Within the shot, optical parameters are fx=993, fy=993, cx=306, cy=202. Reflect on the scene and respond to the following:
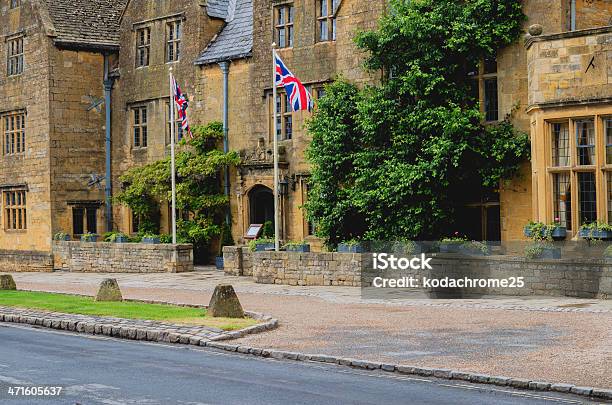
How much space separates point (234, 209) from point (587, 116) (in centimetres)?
1650

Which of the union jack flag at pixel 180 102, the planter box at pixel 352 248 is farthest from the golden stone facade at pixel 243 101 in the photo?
the planter box at pixel 352 248

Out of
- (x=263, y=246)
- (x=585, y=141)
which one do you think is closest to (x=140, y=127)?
(x=263, y=246)

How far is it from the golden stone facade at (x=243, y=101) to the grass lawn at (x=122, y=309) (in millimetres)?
8763

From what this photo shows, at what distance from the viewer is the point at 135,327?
17.5 m

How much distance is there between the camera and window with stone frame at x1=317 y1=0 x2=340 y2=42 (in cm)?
3244

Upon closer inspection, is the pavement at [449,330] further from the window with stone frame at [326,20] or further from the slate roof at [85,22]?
the slate roof at [85,22]

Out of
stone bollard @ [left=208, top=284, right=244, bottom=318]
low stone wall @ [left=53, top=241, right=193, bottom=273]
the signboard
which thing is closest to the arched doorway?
the signboard

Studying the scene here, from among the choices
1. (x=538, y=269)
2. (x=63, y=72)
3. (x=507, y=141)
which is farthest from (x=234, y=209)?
(x=538, y=269)

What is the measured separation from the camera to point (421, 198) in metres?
27.1

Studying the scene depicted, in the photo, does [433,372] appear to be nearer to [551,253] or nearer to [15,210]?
[551,253]

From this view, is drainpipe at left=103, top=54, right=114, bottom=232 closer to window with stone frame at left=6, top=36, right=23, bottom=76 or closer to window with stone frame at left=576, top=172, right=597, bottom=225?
window with stone frame at left=6, top=36, right=23, bottom=76

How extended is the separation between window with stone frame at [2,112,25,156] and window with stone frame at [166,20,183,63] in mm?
7468

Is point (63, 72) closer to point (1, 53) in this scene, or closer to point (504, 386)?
point (1, 53)

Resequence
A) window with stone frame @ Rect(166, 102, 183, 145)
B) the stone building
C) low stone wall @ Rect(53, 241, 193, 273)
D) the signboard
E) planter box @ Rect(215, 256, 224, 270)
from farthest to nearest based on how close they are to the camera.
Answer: the stone building
window with stone frame @ Rect(166, 102, 183, 145)
planter box @ Rect(215, 256, 224, 270)
low stone wall @ Rect(53, 241, 193, 273)
the signboard
